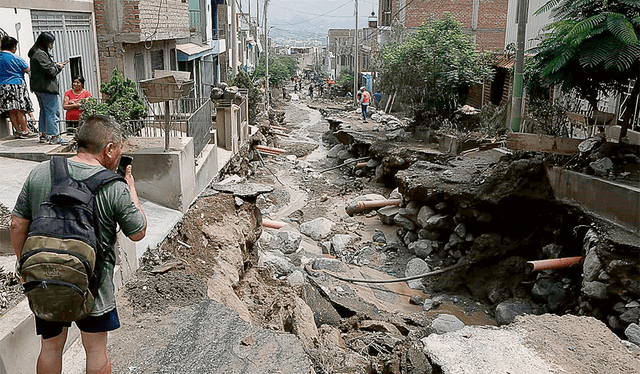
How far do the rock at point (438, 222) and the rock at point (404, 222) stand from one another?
798 millimetres

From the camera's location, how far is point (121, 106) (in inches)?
325

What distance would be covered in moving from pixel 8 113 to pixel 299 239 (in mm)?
5952

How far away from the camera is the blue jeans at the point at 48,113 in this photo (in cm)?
772

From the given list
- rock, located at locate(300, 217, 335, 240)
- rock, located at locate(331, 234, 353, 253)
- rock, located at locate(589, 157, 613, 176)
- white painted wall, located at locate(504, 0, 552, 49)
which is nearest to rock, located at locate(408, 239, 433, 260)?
rock, located at locate(331, 234, 353, 253)

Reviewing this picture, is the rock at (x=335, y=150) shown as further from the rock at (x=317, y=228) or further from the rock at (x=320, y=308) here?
the rock at (x=320, y=308)

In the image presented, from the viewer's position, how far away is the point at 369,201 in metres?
14.6

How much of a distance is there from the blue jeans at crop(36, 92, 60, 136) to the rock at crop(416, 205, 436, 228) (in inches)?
305

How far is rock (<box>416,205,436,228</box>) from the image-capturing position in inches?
475

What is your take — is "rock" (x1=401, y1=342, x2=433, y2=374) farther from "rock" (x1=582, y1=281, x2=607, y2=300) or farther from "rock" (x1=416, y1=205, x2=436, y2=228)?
"rock" (x1=416, y1=205, x2=436, y2=228)

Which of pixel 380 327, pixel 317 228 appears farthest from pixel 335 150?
pixel 380 327

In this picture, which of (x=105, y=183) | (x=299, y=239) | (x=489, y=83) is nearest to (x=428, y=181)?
(x=299, y=239)

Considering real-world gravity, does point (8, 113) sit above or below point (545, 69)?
below

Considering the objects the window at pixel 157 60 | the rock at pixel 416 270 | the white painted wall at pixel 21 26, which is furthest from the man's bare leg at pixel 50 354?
the window at pixel 157 60

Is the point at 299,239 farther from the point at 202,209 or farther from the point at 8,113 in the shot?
the point at 8,113
